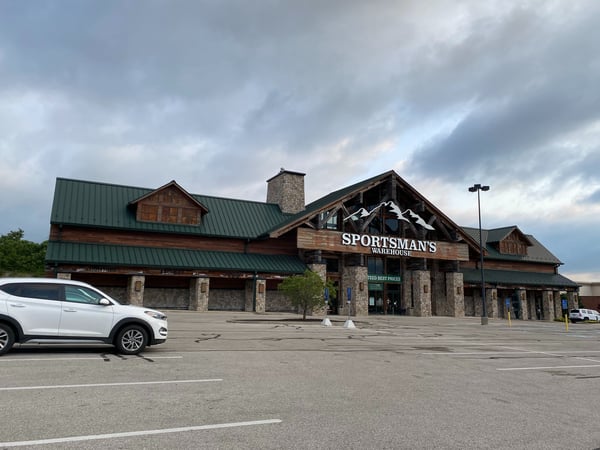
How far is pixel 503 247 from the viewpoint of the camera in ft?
154

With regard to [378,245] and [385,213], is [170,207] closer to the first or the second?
[378,245]

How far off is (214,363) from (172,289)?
2248 centimetres

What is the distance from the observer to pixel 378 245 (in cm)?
3641

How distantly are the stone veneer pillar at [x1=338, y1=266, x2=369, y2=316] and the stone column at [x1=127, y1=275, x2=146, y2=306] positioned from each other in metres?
15.5

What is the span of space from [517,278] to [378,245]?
17929 mm

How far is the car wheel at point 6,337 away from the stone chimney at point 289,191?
2910 centimetres

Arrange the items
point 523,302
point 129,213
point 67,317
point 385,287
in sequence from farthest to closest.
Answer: point 523,302 → point 385,287 → point 129,213 → point 67,317

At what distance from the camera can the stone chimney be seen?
126ft

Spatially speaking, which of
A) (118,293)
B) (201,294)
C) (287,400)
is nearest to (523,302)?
(201,294)

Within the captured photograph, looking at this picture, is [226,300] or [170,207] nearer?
[170,207]

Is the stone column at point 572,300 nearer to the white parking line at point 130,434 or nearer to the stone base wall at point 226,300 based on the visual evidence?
the stone base wall at point 226,300

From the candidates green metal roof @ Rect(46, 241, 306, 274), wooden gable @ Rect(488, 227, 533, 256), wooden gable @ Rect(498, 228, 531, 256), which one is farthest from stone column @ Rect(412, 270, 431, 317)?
wooden gable @ Rect(498, 228, 531, 256)

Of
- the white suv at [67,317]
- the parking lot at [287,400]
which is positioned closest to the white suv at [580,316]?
the parking lot at [287,400]

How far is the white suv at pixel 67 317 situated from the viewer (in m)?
9.80
